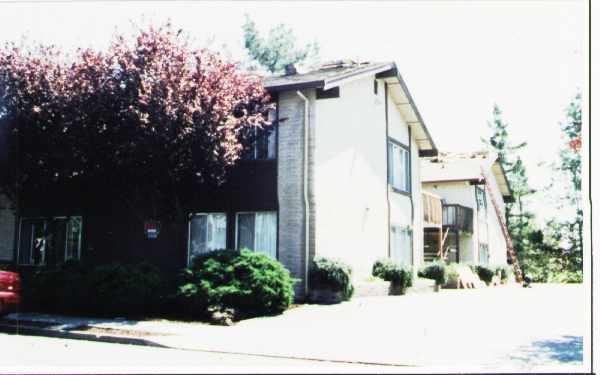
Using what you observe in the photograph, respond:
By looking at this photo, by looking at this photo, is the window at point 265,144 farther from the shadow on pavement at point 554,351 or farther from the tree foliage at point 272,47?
the tree foliage at point 272,47

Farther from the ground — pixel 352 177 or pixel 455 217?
pixel 352 177

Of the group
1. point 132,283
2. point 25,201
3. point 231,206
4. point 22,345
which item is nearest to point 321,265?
point 231,206

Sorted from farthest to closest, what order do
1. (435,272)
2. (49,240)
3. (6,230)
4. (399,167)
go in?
(435,272) < (399,167) < (6,230) < (49,240)

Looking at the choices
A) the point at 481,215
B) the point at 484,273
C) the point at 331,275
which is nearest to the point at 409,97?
the point at 331,275

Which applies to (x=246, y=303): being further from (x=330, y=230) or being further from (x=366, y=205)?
(x=366, y=205)

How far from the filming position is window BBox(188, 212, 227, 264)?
17359 mm

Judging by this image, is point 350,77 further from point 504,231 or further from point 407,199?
point 504,231

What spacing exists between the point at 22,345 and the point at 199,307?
3805 millimetres

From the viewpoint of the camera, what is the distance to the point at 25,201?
20.6m

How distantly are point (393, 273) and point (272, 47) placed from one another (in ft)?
107

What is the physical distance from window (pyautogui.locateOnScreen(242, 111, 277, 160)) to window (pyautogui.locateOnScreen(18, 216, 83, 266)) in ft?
21.9

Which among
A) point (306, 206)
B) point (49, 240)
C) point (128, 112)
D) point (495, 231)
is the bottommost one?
point (49, 240)

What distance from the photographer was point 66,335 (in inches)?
454

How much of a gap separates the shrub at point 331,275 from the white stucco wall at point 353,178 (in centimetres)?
48
